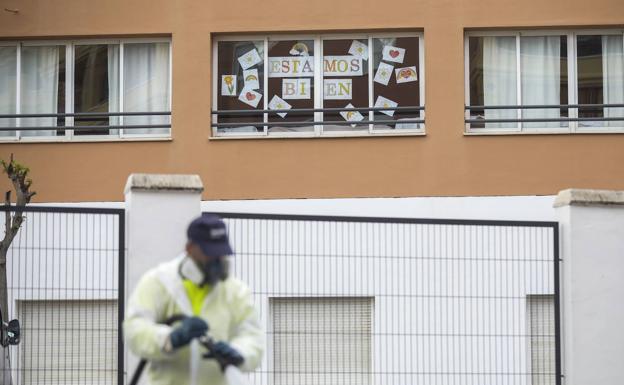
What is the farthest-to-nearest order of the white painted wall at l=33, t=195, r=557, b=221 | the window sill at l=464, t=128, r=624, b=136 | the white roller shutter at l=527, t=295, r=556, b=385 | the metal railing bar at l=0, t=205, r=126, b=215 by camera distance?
the window sill at l=464, t=128, r=624, b=136 → the white painted wall at l=33, t=195, r=557, b=221 → the white roller shutter at l=527, t=295, r=556, b=385 → the metal railing bar at l=0, t=205, r=126, b=215

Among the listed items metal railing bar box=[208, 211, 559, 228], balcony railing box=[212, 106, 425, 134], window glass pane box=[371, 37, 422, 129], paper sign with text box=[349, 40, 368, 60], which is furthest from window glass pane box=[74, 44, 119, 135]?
metal railing bar box=[208, 211, 559, 228]

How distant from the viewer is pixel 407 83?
61.9ft

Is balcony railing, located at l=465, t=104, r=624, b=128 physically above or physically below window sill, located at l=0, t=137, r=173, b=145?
above

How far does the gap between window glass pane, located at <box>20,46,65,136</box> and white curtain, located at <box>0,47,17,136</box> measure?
0.39 feet

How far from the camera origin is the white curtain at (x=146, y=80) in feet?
62.5

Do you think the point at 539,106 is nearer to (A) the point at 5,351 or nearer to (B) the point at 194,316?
(A) the point at 5,351

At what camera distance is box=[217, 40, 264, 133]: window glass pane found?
61.8 feet

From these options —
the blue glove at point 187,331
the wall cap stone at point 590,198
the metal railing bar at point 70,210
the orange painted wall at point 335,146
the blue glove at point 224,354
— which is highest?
the orange painted wall at point 335,146

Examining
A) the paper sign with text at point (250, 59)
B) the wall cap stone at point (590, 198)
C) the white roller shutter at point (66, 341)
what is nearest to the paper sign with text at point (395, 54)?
the paper sign with text at point (250, 59)

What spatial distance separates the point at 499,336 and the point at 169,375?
549 cm

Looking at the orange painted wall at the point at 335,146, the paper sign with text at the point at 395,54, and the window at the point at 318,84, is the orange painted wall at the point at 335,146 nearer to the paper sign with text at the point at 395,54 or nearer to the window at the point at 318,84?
the window at the point at 318,84

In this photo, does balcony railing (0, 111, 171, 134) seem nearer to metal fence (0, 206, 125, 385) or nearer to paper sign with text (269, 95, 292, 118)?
paper sign with text (269, 95, 292, 118)

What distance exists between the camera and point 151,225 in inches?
405

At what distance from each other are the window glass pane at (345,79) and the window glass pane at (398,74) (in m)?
0.18
